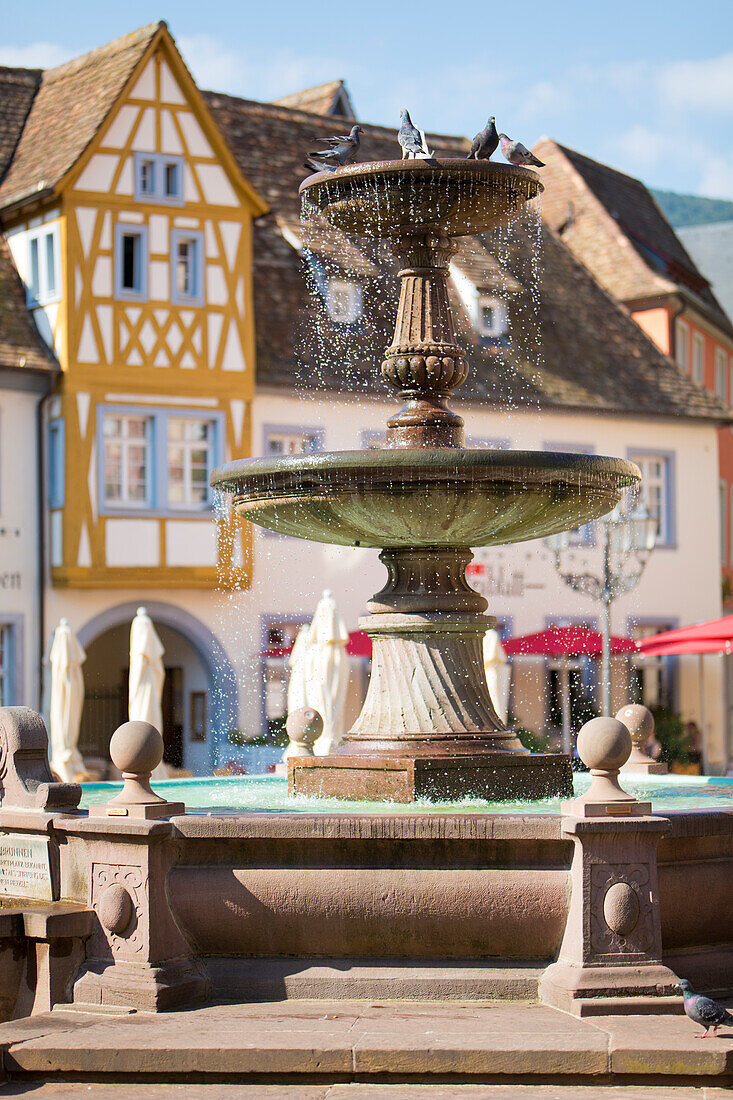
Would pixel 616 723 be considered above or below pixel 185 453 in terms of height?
below

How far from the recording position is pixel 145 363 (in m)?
26.4

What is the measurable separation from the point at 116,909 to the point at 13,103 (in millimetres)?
24278

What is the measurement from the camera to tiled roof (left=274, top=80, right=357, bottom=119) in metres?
35.2

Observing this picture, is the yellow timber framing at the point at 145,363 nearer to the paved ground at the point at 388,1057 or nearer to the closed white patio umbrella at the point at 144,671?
the closed white patio umbrella at the point at 144,671

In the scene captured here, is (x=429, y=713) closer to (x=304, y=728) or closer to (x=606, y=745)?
(x=606, y=745)

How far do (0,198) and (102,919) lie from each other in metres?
21.3

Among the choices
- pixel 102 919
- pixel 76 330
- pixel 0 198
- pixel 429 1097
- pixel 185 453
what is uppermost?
pixel 0 198

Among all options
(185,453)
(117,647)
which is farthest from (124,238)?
(117,647)

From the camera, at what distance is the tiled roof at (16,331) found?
25.5m

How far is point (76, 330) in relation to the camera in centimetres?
2570

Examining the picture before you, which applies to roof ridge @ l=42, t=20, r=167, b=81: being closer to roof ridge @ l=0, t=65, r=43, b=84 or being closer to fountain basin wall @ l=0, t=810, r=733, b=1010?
roof ridge @ l=0, t=65, r=43, b=84

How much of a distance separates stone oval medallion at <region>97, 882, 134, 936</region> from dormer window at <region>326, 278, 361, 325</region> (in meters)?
22.5

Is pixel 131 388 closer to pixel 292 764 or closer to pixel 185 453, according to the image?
pixel 185 453

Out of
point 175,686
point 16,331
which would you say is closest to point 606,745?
point 16,331
